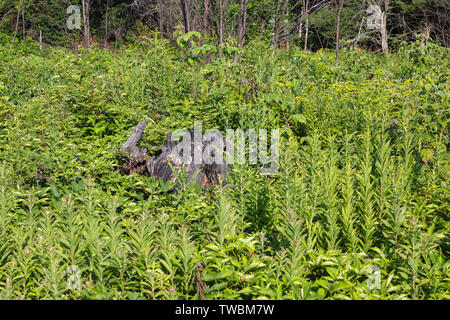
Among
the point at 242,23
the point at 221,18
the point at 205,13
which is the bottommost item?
the point at 221,18

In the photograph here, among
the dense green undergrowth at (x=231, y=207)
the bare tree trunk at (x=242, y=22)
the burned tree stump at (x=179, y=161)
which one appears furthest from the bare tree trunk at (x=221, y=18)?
the burned tree stump at (x=179, y=161)

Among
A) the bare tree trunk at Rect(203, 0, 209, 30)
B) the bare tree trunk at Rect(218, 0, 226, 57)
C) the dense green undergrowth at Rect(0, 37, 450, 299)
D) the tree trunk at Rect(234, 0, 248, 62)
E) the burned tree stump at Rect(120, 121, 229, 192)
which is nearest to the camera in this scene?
the dense green undergrowth at Rect(0, 37, 450, 299)

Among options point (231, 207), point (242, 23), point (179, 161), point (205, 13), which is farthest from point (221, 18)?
point (231, 207)

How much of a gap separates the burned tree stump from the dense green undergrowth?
6.8 inches

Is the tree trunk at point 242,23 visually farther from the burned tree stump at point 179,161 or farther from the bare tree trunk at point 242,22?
the burned tree stump at point 179,161

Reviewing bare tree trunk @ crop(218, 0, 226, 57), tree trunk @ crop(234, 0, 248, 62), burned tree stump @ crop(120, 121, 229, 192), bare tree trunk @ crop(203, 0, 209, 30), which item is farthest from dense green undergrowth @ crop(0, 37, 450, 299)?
bare tree trunk @ crop(203, 0, 209, 30)

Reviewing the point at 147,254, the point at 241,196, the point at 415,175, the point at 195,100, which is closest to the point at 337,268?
the point at 241,196

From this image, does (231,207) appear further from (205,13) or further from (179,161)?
(205,13)

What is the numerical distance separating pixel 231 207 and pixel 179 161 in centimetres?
134

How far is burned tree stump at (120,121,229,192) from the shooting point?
4.15 m

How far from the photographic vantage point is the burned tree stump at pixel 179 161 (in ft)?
13.6

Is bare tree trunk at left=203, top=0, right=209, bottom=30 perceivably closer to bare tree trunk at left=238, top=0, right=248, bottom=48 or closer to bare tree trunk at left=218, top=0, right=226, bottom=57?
bare tree trunk at left=218, top=0, right=226, bottom=57

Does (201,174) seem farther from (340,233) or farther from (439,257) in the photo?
(439,257)

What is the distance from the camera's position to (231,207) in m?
3.04
